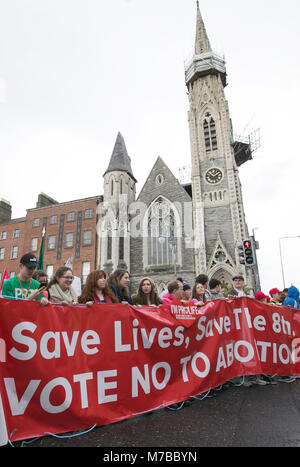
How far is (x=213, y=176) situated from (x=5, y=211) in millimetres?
25601

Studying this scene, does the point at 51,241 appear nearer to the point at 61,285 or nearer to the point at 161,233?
the point at 161,233

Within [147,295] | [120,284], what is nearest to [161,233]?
[147,295]

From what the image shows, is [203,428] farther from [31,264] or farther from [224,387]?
[31,264]

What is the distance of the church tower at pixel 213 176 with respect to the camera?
22891 mm

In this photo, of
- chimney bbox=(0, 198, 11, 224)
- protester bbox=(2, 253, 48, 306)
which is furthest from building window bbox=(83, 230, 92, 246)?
protester bbox=(2, 253, 48, 306)

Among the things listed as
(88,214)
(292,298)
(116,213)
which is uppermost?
(88,214)

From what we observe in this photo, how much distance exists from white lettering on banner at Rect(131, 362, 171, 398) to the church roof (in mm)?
26217

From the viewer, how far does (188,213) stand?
83.5 feet

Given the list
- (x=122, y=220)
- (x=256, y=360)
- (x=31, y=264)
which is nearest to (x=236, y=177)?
(x=122, y=220)

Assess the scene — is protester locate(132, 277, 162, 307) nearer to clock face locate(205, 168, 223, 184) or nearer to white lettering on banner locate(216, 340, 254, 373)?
white lettering on banner locate(216, 340, 254, 373)

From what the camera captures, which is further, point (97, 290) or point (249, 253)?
point (249, 253)

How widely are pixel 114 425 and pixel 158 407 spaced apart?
2.03 feet

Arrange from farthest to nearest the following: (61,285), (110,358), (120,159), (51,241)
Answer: (120,159), (51,241), (61,285), (110,358)
